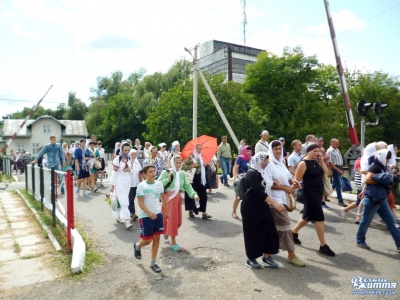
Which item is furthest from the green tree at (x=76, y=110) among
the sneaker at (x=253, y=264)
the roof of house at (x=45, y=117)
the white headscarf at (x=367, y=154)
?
the sneaker at (x=253, y=264)

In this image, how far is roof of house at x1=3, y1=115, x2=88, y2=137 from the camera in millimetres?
52906

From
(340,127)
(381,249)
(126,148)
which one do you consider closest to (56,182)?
(126,148)

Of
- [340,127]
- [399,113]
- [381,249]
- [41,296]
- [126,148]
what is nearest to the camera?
[41,296]

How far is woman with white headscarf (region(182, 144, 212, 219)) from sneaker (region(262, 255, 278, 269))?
10.2 ft

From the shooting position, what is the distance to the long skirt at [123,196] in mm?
7393

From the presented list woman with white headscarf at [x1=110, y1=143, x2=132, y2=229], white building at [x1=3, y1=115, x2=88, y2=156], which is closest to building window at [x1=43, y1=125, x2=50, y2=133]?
white building at [x1=3, y1=115, x2=88, y2=156]

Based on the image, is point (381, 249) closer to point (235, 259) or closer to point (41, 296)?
point (235, 259)

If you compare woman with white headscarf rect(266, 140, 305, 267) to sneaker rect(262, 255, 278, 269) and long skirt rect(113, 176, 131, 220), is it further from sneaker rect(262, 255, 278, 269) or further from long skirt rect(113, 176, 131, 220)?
long skirt rect(113, 176, 131, 220)

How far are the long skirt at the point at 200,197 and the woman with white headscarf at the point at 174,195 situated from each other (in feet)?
6.07

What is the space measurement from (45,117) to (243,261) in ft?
184

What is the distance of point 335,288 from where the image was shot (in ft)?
13.8

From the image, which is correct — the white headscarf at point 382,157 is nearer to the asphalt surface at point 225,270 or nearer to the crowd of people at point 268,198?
the crowd of people at point 268,198

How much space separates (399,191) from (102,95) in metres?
65.1

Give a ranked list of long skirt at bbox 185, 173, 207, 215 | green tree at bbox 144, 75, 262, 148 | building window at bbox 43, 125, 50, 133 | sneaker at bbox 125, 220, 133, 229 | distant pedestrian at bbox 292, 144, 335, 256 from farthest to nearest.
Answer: building window at bbox 43, 125, 50, 133 < green tree at bbox 144, 75, 262, 148 < long skirt at bbox 185, 173, 207, 215 < sneaker at bbox 125, 220, 133, 229 < distant pedestrian at bbox 292, 144, 335, 256
